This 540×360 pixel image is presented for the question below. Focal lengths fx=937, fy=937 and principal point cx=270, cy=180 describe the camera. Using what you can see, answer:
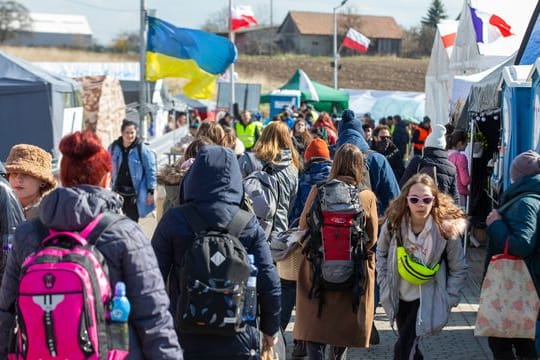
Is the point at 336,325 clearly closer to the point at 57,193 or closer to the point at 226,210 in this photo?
the point at 226,210

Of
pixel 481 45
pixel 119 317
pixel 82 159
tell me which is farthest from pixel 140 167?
pixel 481 45

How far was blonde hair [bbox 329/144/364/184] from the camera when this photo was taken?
6.19m

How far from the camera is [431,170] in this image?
862 cm

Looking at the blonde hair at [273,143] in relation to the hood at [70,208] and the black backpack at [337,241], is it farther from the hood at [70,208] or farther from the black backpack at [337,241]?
the hood at [70,208]

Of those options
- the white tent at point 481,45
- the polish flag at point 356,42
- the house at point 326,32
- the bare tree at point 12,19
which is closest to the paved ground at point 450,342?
the white tent at point 481,45

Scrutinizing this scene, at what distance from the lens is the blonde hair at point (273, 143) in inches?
293

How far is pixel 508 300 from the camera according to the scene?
6.16m

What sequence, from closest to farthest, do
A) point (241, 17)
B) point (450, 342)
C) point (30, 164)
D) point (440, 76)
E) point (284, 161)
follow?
point (30, 164) < point (284, 161) < point (450, 342) < point (440, 76) < point (241, 17)

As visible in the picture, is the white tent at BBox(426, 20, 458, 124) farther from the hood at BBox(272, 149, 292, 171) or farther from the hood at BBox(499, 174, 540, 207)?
the hood at BBox(499, 174, 540, 207)

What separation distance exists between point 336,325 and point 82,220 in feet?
9.65

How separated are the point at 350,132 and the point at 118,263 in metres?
5.17

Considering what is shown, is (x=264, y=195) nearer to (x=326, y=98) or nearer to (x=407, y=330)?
(x=407, y=330)

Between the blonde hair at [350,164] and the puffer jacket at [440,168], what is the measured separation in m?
2.64

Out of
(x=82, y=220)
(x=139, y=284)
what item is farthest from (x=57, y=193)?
(x=139, y=284)
